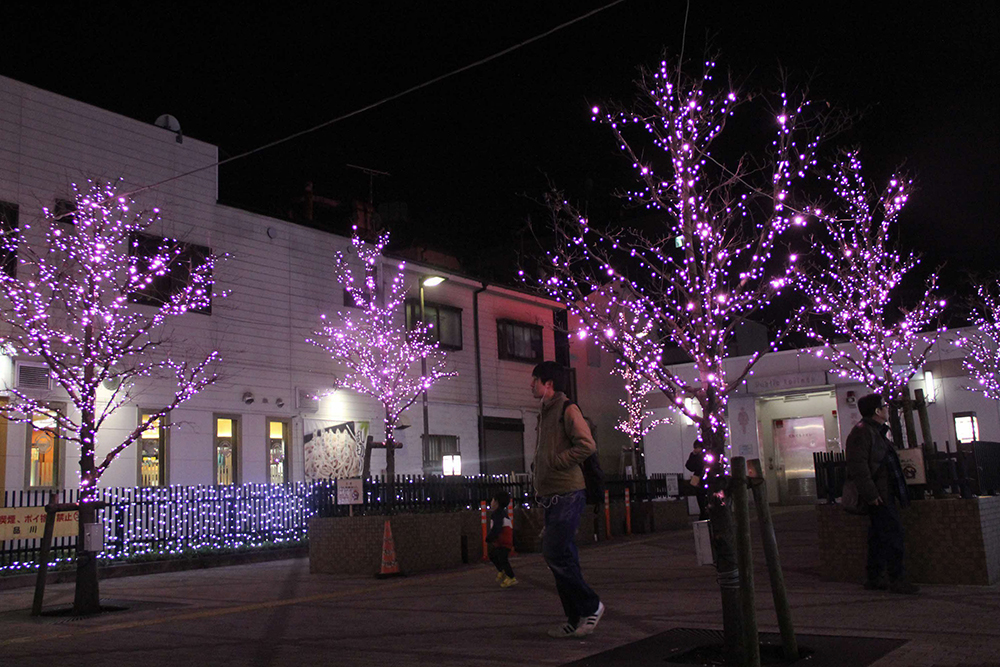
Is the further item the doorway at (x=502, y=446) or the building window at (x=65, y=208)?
the doorway at (x=502, y=446)

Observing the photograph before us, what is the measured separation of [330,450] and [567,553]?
17.1m

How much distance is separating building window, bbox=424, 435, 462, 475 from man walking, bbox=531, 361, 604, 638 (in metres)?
18.8

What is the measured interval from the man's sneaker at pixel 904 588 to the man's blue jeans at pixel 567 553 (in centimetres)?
313

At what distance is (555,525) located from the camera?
6.39 m

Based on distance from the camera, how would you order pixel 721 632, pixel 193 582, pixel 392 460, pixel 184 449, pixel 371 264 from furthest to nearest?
pixel 371 264 < pixel 392 460 < pixel 184 449 < pixel 193 582 < pixel 721 632

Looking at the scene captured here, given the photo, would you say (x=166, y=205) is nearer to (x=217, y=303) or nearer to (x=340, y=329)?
(x=217, y=303)

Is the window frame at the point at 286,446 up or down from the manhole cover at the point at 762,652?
up

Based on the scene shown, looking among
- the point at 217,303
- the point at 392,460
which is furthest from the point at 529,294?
the point at 217,303

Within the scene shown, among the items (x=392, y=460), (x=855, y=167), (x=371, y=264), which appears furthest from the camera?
(x=371, y=264)

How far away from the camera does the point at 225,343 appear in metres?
20.6

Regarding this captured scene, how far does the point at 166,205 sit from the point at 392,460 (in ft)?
26.9

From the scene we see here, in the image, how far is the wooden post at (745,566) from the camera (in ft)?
15.6

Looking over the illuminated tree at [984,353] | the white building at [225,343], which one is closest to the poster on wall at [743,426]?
the illuminated tree at [984,353]

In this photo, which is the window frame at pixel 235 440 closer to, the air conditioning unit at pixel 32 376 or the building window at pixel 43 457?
the building window at pixel 43 457
